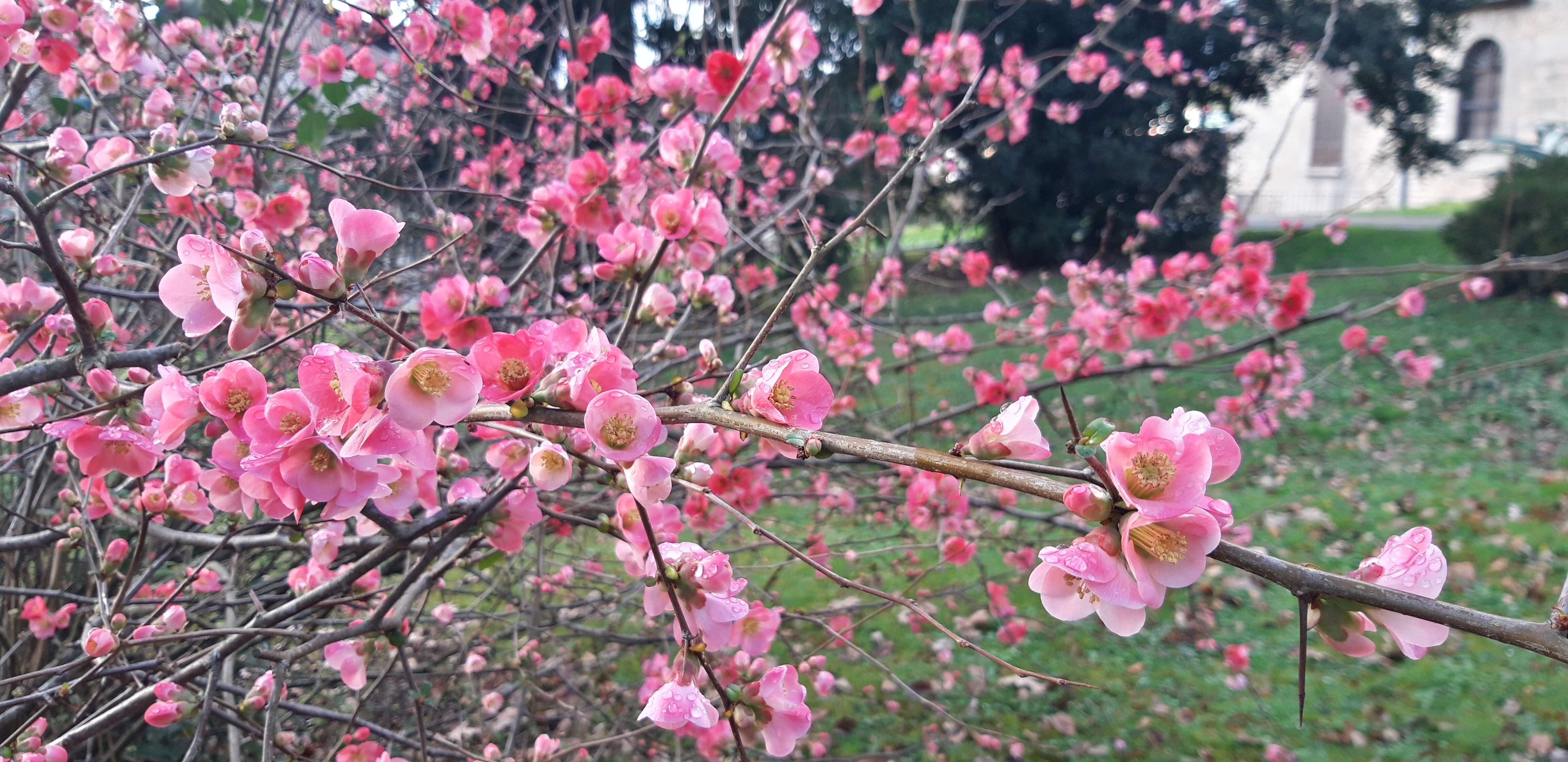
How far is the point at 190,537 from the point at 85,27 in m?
1.26

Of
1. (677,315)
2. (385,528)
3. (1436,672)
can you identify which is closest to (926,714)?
(677,315)

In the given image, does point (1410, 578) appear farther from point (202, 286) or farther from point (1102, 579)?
point (202, 286)

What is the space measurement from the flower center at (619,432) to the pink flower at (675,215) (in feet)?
2.22

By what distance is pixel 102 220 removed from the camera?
1.81 meters

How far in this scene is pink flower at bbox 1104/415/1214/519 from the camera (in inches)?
23.1

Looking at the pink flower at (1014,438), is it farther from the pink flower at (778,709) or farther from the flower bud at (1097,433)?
the pink flower at (778,709)

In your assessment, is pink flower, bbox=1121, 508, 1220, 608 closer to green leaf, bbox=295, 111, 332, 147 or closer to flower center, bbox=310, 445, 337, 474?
flower center, bbox=310, 445, 337, 474

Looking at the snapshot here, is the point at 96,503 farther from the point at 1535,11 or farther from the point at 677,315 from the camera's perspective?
the point at 1535,11

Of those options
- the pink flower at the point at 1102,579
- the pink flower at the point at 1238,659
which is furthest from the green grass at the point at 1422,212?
the pink flower at the point at 1102,579

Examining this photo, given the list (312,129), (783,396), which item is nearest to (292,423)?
(783,396)

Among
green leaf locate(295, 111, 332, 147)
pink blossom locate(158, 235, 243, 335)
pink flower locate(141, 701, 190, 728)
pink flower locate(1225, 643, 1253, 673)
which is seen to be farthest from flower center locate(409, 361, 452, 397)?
pink flower locate(1225, 643, 1253, 673)

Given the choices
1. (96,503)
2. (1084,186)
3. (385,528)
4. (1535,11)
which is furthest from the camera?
(1535,11)

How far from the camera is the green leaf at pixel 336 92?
8.48ft

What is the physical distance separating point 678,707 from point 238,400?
52 centimetres
